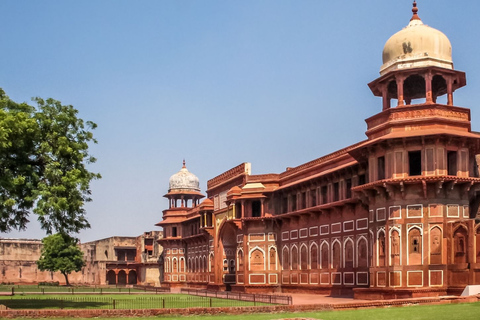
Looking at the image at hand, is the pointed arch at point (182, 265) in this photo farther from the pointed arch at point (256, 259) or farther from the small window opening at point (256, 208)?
the pointed arch at point (256, 259)

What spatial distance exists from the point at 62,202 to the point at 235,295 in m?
17.1

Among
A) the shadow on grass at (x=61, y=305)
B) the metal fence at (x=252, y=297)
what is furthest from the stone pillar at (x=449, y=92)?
the shadow on grass at (x=61, y=305)

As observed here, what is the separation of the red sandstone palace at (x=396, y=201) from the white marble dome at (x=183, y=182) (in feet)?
96.7

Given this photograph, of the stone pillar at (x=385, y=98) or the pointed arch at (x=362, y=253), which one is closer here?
the stone pillar at (x=385, y=98)

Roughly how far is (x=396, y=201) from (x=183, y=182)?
48.0 meters

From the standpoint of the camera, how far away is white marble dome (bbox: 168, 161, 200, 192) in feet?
261

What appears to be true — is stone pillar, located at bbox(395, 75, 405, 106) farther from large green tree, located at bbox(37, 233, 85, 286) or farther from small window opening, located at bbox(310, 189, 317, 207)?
large green tree, located at bbox(37, 233, 85, 286)

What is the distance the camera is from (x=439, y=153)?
109 ft

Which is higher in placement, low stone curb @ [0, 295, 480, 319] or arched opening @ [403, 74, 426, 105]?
arched opening @ [403, 74, 426, 105]

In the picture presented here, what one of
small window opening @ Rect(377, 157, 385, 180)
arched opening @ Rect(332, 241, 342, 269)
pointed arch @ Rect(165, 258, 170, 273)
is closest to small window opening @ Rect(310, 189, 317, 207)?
arched opening @ Rect(332, 241, 342, 269)

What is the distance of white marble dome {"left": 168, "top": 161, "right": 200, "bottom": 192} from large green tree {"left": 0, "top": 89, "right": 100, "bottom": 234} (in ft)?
146

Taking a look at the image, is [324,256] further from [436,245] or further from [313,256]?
[436,245]

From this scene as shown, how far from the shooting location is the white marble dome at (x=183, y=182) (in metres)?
79.6

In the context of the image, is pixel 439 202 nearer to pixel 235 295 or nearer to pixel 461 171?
Result: pixel 461 171
